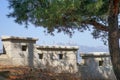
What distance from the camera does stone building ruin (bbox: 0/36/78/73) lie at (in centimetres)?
1573

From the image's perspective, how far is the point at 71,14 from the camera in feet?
36.4

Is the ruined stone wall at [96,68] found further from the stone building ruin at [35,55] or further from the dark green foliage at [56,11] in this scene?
the dark green foliage at [56,11]

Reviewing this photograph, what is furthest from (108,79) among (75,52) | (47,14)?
(47,14)

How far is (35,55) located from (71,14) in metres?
5.63

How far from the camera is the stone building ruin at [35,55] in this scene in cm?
1573

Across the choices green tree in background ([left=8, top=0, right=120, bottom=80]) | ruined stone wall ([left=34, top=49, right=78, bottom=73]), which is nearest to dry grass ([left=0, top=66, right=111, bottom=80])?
ruined stone wall ([left=34, top=49, right=78, bottom=73])

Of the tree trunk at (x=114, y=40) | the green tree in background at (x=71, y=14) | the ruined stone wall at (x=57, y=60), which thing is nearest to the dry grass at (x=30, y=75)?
the ruined stone wall at (x=57, y=60)

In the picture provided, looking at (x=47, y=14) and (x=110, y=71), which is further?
(x=110, y=71)

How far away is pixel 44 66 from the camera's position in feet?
54.2

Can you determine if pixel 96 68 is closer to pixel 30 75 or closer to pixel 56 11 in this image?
pixel 30 75

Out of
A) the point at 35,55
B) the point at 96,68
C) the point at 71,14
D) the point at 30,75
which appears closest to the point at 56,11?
the point at 71,14

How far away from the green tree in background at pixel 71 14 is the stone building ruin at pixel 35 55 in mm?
3263

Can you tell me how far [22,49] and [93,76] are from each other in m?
3.89

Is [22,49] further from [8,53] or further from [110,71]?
[110,71]
